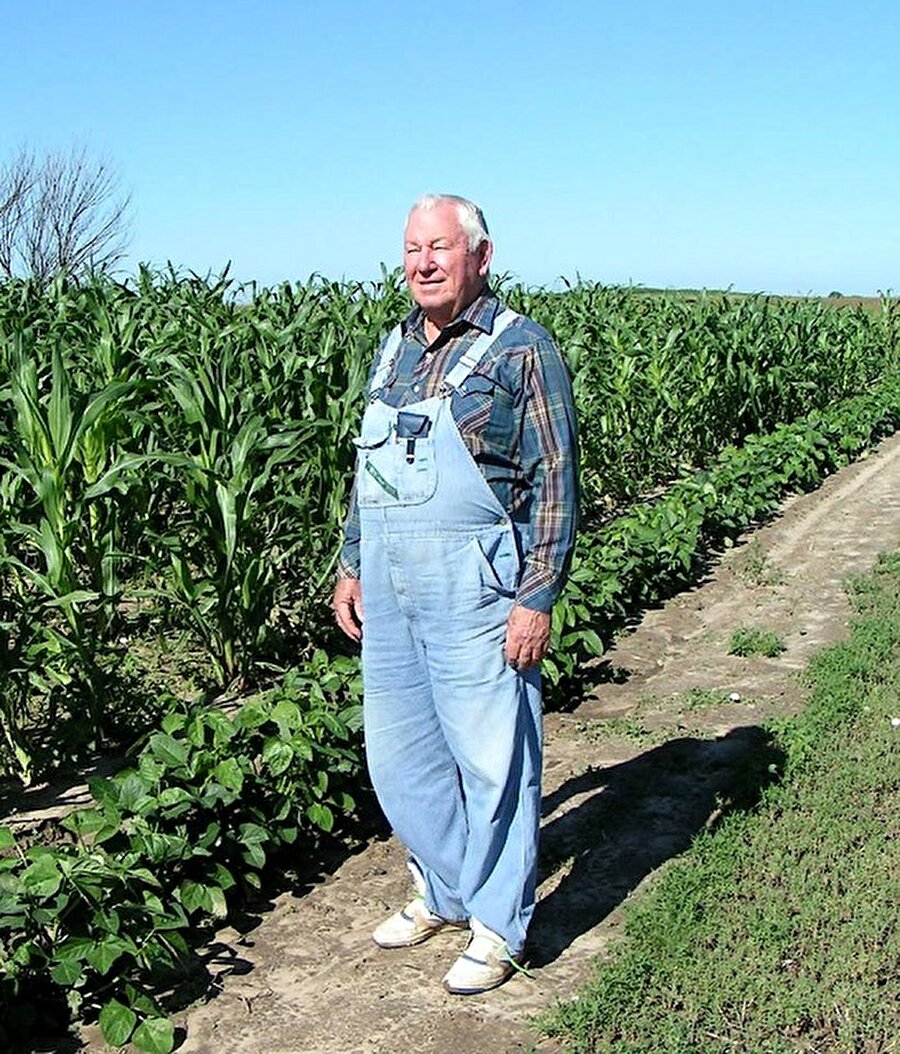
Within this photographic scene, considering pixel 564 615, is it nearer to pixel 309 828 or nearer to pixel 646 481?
pixel 309 828

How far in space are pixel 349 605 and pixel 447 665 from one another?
1.66 feet

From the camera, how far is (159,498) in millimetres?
6188

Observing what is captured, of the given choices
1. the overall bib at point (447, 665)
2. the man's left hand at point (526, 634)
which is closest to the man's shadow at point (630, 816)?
the overall bib at point (447, 665)

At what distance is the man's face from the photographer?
325 cm

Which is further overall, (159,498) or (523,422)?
(159,498)

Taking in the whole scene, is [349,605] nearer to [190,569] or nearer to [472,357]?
[472,357]

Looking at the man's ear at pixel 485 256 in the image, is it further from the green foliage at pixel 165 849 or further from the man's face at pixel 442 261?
the green foliage at pixel 165 849

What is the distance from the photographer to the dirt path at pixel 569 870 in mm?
3521

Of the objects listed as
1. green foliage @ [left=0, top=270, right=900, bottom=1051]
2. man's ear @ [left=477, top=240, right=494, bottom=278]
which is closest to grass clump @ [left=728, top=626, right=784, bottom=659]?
green foliage @ [left=0, top=270, right=900, bottom=1051]

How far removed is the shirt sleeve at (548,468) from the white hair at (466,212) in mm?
295

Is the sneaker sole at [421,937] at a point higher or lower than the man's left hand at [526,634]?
lower

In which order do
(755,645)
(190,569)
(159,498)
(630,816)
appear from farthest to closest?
1. (755,645)
2. (190,569)
3. (159,498)
4. (630,816)

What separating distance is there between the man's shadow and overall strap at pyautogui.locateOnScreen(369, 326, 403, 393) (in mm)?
1679

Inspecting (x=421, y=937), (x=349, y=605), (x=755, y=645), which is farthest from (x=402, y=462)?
(x=755, y=645)
